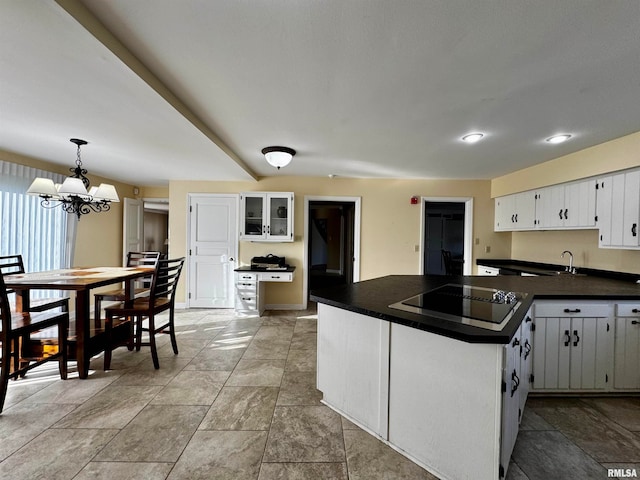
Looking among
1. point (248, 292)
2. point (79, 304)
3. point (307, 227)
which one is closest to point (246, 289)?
point (248, 292)

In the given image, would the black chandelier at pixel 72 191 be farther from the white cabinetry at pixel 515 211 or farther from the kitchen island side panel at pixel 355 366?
the white cabinetry at pixel 515 211

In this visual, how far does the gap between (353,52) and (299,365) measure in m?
2.55

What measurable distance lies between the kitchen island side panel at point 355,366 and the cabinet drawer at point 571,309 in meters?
1.39

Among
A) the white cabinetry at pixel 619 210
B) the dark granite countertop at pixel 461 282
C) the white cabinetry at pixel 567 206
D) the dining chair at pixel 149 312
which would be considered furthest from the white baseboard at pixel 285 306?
the white cabinetry at pixel 619 210

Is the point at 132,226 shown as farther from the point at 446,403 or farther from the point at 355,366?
the point at 446,403

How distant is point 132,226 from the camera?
208 inches

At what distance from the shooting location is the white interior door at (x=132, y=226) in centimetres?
512

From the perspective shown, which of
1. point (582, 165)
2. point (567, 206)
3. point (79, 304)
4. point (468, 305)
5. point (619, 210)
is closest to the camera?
point (468, 305)

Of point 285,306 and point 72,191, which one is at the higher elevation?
point 72,191

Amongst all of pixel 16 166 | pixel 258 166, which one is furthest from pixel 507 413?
pixel 16 166

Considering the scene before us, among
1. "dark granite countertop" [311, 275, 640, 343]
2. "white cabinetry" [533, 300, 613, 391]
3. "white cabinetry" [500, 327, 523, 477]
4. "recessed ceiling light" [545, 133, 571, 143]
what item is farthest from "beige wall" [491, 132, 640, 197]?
"white cabinetry" [500, 327, 523, 477]

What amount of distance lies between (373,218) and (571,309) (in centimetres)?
292

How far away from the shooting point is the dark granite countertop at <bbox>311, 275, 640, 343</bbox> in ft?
4.27

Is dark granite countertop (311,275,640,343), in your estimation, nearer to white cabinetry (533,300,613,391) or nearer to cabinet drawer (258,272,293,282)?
white cabinetry (533,300,613,391)
